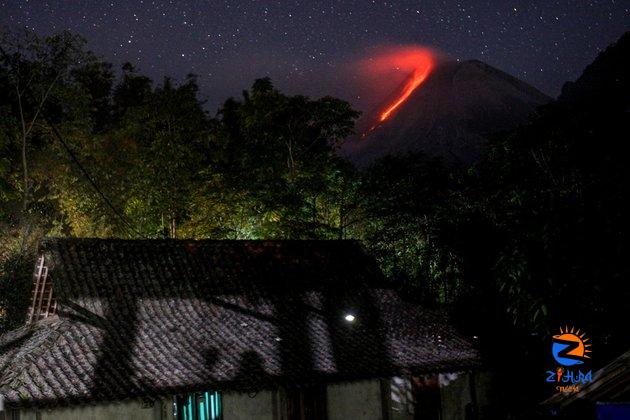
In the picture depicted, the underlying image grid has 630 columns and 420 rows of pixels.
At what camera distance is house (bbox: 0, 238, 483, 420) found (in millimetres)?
12398

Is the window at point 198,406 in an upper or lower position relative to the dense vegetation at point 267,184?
lower

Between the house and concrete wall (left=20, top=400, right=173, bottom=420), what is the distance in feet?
0.07

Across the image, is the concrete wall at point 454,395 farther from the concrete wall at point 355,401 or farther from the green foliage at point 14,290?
the green foliage at point 14,290

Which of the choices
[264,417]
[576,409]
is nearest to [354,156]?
[264,417]

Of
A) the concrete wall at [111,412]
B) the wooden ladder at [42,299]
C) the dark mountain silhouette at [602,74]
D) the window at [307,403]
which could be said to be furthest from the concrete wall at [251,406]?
the dark mountain silhouette at [602,74]

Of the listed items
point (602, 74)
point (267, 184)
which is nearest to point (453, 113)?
point (602, 74)

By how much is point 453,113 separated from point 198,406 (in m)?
73.1

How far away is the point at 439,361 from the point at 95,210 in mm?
18009

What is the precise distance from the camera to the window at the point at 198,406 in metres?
13.3

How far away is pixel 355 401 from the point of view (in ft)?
48.6

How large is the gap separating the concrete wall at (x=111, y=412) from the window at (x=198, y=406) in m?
0.25

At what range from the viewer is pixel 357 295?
1786 cm
